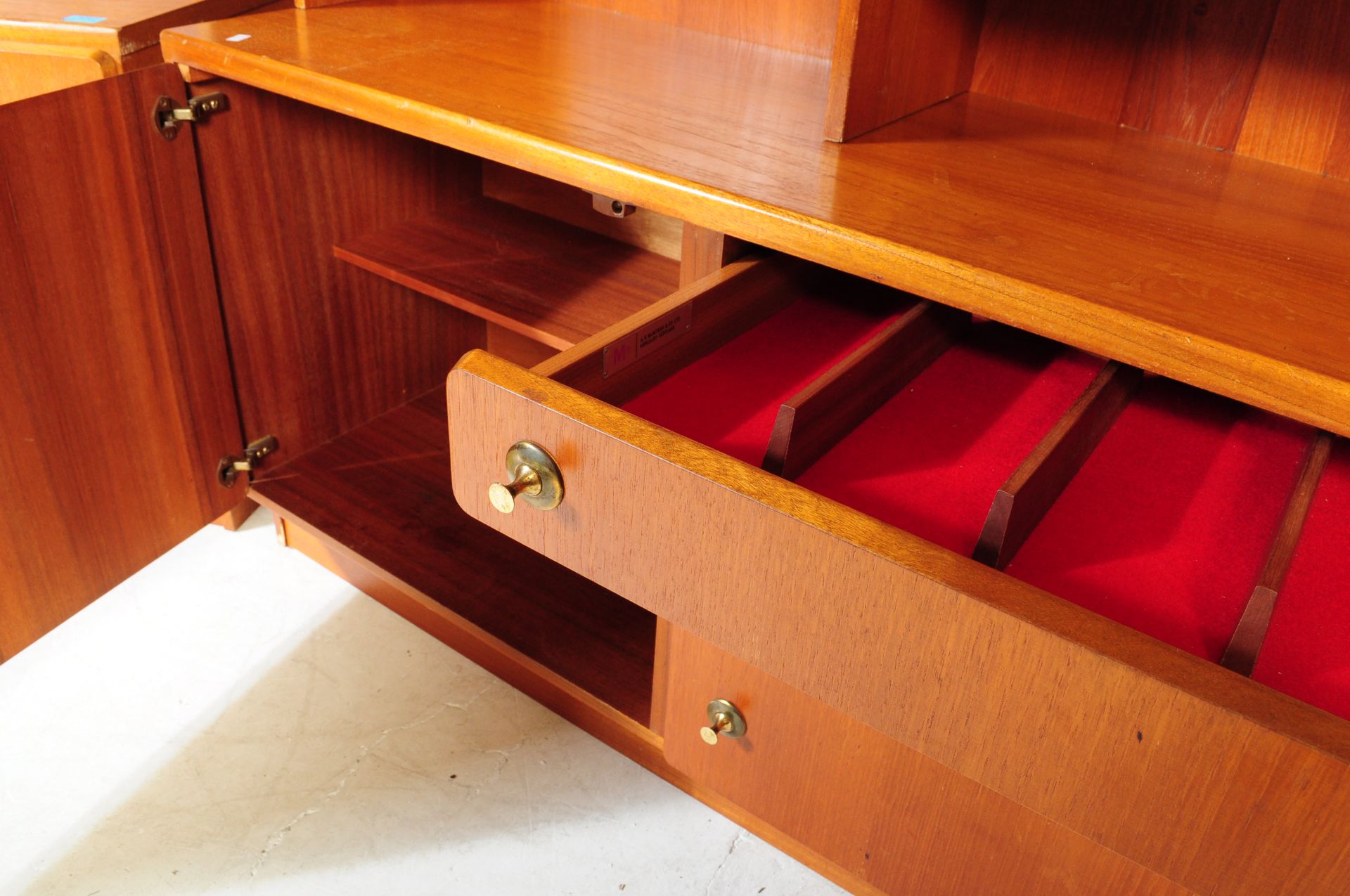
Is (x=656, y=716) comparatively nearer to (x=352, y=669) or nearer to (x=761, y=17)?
(x=352, y=669)

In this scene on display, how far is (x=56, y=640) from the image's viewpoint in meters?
1.22

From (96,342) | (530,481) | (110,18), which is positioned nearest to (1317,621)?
(530,481)

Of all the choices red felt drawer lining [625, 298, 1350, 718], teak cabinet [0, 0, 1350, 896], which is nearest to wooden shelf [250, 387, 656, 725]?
teak cabinet [0, 0, 1350, 896]

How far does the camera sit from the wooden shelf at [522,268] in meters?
1.09

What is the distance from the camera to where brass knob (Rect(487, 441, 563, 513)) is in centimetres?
61

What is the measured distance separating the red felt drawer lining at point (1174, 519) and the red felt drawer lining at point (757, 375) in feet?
0.66

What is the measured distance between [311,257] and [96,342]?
0.29 meters

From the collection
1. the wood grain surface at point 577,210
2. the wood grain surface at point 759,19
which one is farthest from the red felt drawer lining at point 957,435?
the wood grain surface at point 577,210

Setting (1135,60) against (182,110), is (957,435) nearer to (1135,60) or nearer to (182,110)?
(1135,60)

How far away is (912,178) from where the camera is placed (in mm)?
740

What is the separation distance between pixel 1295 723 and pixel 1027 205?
40 centimetres

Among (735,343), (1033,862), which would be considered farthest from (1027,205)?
(1033,862)

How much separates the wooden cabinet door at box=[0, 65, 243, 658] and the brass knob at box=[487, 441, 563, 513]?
571 millimetres

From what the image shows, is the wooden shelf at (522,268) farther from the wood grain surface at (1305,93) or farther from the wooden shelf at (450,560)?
the wood grain surface at (1305,93)
